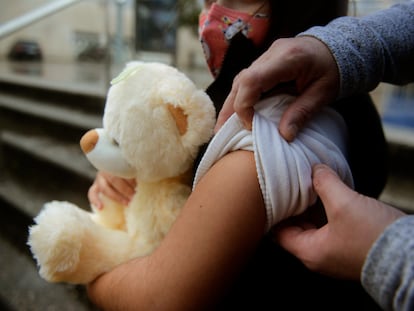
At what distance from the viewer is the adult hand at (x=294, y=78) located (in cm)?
47

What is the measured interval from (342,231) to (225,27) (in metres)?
0.43

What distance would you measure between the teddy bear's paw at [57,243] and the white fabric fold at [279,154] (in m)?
0.26

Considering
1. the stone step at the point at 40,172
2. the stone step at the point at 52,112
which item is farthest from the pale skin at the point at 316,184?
the stone step at the point at 52,112

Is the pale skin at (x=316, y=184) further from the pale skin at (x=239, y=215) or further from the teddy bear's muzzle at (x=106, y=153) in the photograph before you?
the teddy bear's muzzle at (x=106, y=153)

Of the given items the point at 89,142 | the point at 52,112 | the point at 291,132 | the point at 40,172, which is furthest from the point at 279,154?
the point at 52,112

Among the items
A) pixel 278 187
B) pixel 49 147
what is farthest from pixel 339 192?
pixel 49 147

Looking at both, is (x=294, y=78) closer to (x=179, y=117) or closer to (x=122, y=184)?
(x=179, y=117)

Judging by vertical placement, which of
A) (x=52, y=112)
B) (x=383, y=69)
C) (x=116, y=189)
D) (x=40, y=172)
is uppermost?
(x=383, y=69)

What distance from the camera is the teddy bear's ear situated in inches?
22.5

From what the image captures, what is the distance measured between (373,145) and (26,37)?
27.9ft

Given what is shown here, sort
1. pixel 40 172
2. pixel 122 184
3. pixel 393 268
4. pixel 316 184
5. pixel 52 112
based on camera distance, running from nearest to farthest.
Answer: pixel 393 268 < pixel 316 184 < pixel 122 184 < pixel 40 172 < pixel 52 112

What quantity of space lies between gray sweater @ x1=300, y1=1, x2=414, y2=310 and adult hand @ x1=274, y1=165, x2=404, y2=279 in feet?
0.06

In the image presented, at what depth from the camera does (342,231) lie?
0.40m

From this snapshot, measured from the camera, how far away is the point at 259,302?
57cm
